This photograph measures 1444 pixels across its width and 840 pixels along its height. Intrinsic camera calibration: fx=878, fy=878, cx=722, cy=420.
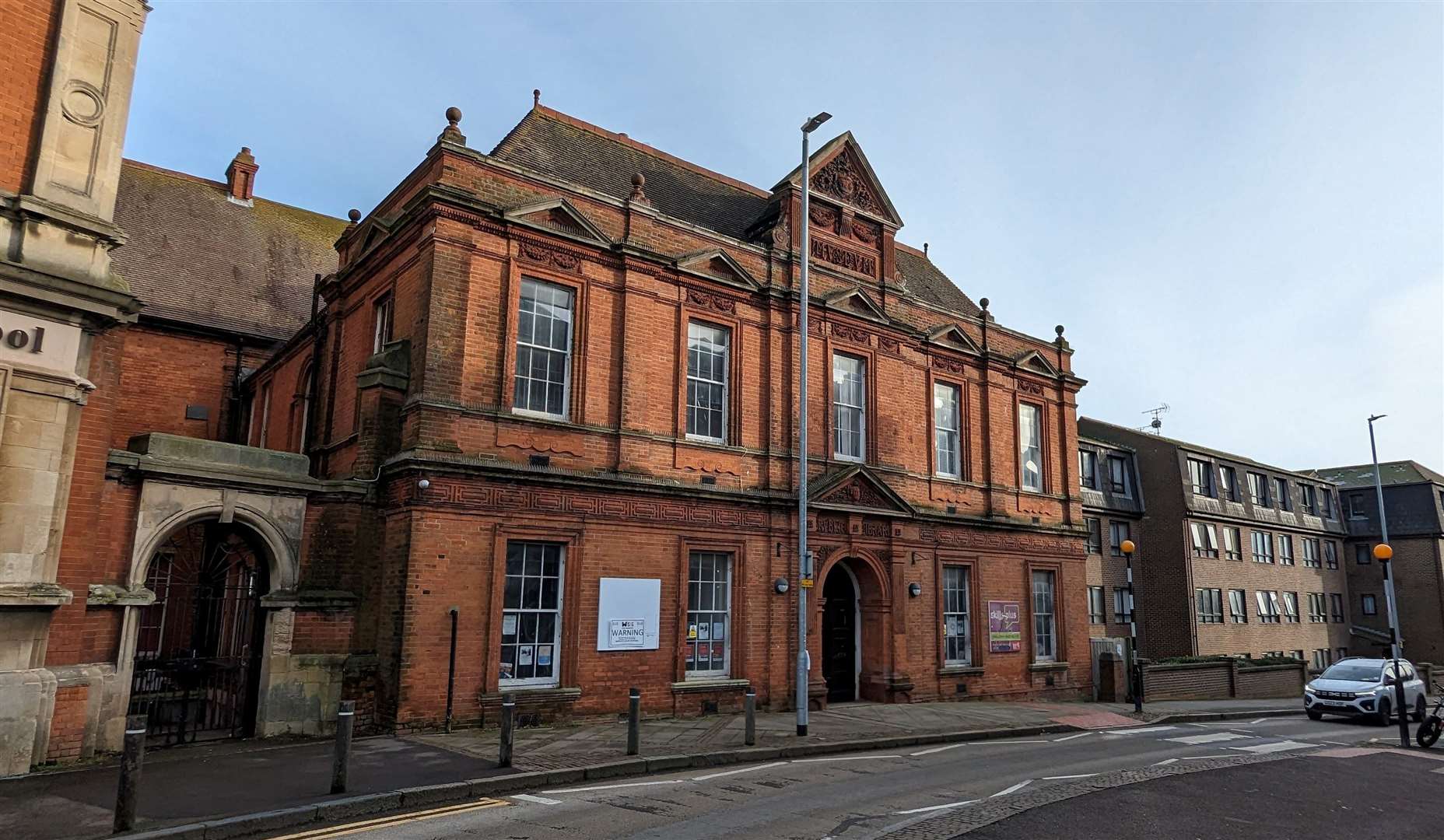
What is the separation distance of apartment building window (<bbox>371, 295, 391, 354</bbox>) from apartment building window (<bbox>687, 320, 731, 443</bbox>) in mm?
5517

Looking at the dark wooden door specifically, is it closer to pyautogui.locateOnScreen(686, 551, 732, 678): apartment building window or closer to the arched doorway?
the arched doorway

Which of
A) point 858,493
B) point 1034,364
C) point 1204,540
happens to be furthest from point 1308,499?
point 858,493

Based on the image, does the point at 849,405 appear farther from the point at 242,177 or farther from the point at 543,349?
the point at 242,177

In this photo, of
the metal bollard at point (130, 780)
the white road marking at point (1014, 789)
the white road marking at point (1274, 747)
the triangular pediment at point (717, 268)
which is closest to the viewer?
the metal bollard at point (130, 780)

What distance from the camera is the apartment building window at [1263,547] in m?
42.2

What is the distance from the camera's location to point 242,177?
2930 cm

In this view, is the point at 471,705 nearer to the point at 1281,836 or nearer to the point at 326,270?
the point at 1281,836

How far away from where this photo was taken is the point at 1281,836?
8.54 meters

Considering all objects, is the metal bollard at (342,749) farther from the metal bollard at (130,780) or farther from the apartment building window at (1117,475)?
the apartment building window at (1117,475)

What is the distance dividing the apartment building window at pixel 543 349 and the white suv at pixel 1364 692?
19241mm

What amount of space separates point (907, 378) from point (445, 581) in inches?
474

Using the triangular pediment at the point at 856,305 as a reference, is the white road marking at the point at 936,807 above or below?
below

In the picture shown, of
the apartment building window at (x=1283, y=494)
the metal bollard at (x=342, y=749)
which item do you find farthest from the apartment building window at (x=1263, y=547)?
the metal bollard at (x=342, y=749)

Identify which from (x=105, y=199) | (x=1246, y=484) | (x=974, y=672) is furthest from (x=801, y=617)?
(x=1246, y=484)
